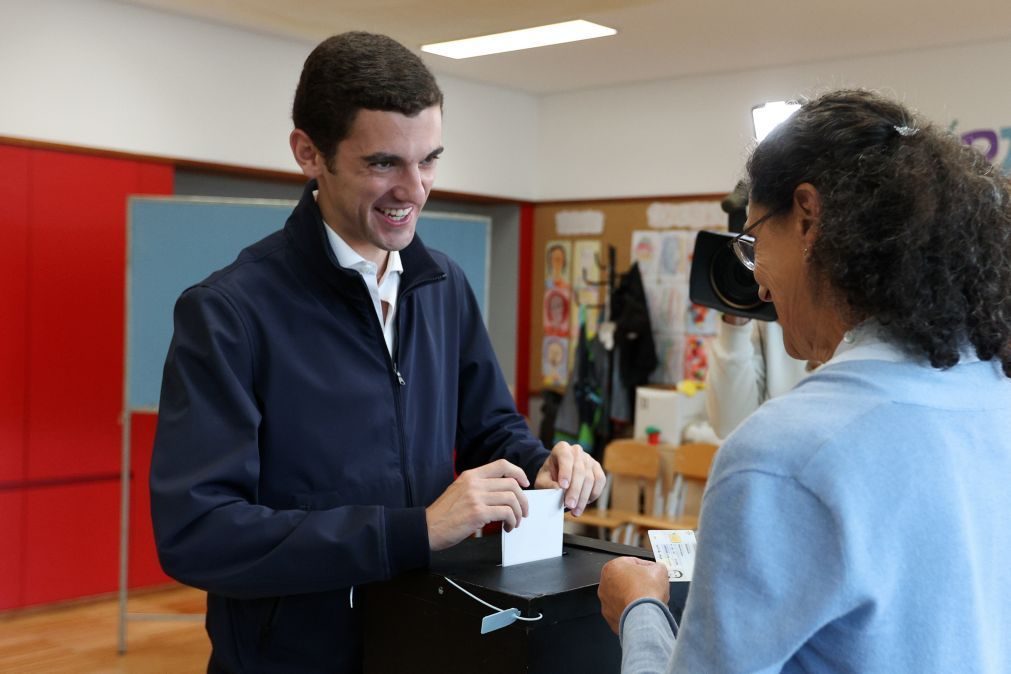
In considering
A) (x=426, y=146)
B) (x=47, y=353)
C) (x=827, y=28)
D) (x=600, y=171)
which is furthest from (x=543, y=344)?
(x=426, y=146)

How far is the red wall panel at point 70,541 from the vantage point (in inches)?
187

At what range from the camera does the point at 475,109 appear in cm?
659

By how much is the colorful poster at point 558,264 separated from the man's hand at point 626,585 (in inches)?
224

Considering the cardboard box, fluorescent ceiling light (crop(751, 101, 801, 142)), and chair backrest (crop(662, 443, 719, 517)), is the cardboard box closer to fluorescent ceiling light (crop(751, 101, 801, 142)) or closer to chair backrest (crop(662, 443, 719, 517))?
chair backrest (crop(662, 443, 719, 517))

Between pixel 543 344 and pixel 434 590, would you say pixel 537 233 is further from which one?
pixel 434 590

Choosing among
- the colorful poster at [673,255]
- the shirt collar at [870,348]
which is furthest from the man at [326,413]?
the colorful poster at [673,255]

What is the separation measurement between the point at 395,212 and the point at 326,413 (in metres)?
0.30

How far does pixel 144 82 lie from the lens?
16.4ft

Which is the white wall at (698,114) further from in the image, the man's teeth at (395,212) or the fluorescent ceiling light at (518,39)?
the man's teeth at (395,212)

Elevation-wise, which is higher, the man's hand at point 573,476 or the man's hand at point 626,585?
the man's hand at point 573,476

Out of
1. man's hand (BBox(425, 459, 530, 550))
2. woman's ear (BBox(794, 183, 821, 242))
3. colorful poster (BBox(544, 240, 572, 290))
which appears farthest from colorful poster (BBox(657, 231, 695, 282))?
woman's ear (BBox(794, 183, 821, 242))

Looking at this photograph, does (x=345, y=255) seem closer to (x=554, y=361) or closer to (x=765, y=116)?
(x=765, y=116)

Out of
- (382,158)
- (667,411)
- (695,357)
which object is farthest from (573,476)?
(695,357)

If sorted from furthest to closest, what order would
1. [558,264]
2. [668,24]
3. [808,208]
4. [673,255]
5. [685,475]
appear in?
[558,264]
[673,255]
[685,475]
[668,24]
[808,208]
